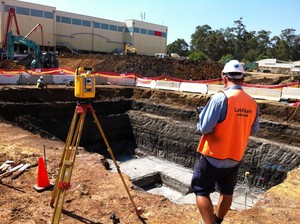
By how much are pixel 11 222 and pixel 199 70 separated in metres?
27.5

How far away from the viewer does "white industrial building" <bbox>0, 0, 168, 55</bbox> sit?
43.2 m

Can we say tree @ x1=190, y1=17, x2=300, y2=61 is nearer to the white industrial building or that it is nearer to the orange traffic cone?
the white industrial building

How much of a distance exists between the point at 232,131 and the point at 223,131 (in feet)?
0.32

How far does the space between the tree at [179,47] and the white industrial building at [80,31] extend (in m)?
29.1

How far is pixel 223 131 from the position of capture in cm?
293

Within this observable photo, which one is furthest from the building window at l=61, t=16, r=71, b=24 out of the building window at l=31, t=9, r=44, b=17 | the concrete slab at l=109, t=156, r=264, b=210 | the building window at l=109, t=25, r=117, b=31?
the concrete slab at l=109, t=156, r=264, b=210

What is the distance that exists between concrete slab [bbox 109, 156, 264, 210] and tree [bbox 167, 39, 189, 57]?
79906mm

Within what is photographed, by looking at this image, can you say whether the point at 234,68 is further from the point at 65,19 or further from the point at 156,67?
the point at 65,19

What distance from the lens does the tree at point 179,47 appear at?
304 feet

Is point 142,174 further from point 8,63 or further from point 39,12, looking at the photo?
point 39,12

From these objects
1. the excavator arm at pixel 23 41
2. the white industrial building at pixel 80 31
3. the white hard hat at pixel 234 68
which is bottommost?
the white hard hat at pixel 234 68

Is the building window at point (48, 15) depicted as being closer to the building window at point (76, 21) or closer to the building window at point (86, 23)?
the building window at point (76, 21)

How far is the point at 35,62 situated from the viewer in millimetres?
26375

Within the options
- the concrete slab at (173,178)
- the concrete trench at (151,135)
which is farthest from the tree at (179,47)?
the concrete slab at (173,178)
